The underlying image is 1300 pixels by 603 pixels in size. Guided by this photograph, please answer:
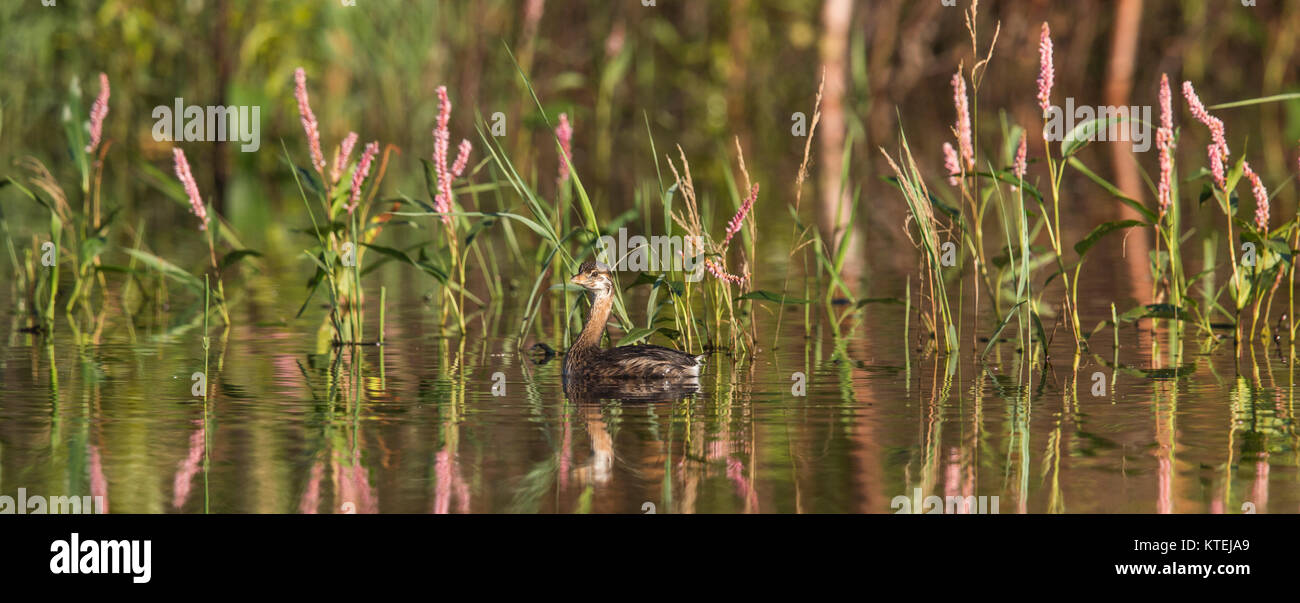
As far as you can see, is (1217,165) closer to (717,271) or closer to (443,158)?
(717,271)

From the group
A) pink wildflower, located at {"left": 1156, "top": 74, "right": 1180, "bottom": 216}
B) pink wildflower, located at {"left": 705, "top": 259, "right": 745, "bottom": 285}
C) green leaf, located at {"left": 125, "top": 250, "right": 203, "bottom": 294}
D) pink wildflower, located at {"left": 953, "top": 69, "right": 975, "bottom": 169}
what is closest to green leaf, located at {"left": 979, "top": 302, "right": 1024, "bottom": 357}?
pink wildflower, located at {"left": 953, "top": 69, "right": 975, "bottom": 169}

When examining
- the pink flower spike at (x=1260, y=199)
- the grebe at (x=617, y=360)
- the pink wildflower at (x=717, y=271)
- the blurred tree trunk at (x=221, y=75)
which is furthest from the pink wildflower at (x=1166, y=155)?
the blurred tree trunk at (x=221, y=75)

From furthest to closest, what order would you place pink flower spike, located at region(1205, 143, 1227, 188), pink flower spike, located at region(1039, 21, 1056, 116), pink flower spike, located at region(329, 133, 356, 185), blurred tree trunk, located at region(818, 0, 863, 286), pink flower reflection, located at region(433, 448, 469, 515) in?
blurred tree trunk, located at region(818, 0, 863, 286) → pink flower spike, located at region(329, 133, 356, 185) → pink flower spike, located at region(1205, 143, 1227, 188) → pink flower spike, located at region(1039, 21, 1056, 116) → pink flower reflection, located at region(433, 448, 469, 515)

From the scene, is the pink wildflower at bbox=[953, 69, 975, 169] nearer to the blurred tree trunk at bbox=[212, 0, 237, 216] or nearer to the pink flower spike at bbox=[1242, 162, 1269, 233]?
the pink flower spike at bbox=[1242, 162, 1269, 233]

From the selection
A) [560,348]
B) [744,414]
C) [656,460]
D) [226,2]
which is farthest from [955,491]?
[226,2]

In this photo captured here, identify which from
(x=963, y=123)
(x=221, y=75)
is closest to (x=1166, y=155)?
(x=963, y=123)

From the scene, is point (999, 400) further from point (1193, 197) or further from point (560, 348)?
point (1193, 197)

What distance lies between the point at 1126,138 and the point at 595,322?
14907mm

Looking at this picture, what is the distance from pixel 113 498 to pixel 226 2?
1181cm

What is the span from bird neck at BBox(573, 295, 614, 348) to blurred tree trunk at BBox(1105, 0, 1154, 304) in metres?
3.66

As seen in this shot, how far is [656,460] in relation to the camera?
18.2 ft

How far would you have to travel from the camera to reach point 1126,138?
2111cm

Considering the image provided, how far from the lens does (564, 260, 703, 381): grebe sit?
6.95 metres
